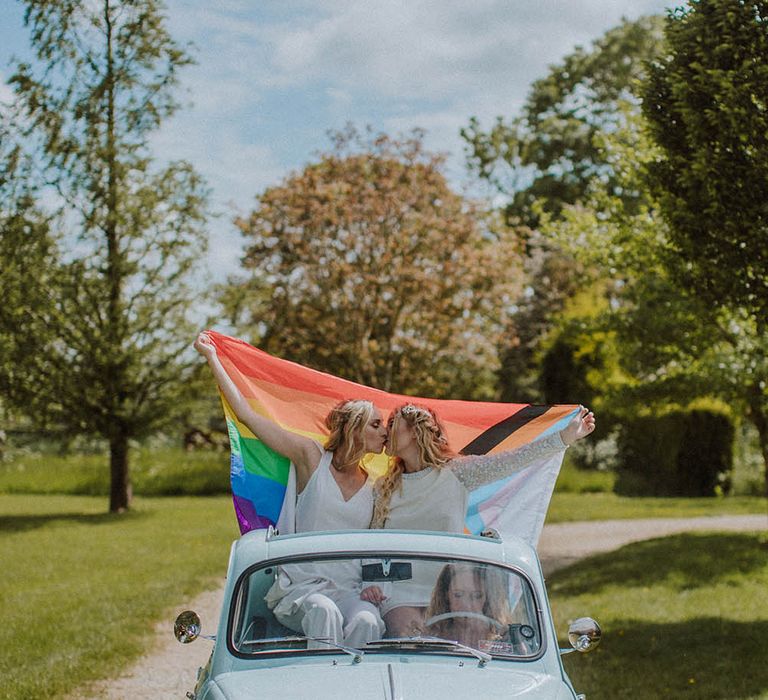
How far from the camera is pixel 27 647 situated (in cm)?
936

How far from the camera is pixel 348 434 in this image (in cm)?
571

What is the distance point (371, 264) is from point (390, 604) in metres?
21.1

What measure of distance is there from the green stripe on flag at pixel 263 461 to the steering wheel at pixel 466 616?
2.33 m

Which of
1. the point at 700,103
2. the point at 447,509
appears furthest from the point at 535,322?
the point at 447,509

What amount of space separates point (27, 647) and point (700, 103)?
7557 millimetres

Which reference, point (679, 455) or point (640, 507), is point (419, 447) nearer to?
point (640, 507)

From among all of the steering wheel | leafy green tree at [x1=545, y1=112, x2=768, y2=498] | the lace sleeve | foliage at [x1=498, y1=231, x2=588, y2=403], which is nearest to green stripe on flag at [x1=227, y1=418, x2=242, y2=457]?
the lace sleeve

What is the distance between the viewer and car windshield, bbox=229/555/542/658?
429cm

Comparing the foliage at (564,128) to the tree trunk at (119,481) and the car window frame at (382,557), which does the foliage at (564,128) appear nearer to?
the tree trunk at (119,481)

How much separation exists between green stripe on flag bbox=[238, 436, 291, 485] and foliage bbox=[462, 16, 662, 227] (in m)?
38.9

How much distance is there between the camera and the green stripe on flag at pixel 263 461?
6559mm

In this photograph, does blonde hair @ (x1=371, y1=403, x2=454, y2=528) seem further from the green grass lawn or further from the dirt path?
the green grass lawn

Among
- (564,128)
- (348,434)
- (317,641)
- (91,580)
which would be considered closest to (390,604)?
(317,641)

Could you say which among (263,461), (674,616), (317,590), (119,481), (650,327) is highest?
(650,327)
